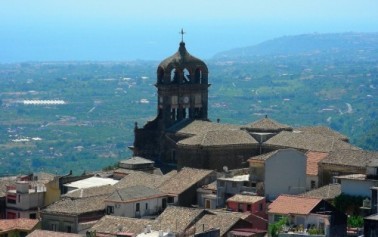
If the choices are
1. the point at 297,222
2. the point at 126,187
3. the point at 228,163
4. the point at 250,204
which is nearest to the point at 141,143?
the point at 228,163

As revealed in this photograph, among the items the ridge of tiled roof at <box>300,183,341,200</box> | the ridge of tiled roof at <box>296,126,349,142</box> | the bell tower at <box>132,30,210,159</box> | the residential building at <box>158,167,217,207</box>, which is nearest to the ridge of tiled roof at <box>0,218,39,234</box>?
the residential building at <box>158,167,217,207</box>

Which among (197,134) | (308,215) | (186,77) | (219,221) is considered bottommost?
(219,221)

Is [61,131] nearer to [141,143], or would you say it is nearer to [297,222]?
[141,143]

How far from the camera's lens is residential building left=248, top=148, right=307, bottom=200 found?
51062mm

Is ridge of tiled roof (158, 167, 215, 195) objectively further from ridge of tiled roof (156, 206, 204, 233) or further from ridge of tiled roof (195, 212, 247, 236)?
ridge of tiled roof (195, 212, 247, 236)

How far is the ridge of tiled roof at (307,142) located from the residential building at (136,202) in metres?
7.27

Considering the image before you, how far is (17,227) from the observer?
49.0m

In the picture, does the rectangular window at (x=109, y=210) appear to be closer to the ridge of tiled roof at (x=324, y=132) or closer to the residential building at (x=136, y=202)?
the residential building at (x=136, y=202)

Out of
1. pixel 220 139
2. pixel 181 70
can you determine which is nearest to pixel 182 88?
pixel 181 70

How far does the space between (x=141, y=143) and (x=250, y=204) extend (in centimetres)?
1763

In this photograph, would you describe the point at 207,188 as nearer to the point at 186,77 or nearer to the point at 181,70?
the point at 181,70

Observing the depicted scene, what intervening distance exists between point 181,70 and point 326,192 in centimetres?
2082

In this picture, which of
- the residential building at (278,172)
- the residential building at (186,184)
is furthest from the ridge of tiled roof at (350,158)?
the residential building at (186,184)

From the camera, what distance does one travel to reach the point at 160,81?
67.4 meters
